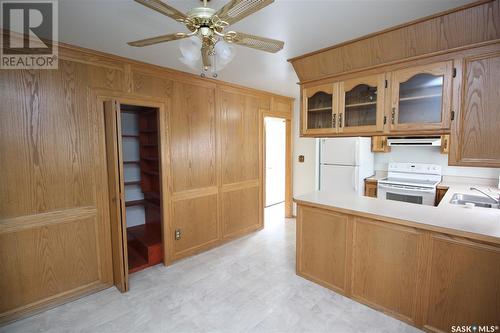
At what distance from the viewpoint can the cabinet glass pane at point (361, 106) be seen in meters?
2.20

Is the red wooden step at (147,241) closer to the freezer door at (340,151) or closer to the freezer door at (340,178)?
the freezer door at (340,178)

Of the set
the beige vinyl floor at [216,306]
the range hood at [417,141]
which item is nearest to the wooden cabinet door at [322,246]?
the beige vinyl floor at [216,306]

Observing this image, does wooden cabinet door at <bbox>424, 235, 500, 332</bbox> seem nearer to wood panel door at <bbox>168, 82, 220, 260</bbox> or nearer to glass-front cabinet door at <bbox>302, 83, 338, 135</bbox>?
glass-front cabinet door at <bbox>302, 83, 338, 135</bbox>

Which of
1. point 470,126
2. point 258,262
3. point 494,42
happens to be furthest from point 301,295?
point 494,42

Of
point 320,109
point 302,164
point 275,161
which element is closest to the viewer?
point 320,109

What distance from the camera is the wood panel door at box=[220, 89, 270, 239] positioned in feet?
11.4

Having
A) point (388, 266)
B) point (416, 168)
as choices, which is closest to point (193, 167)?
point (388, 266)

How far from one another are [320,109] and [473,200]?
2169 millimetres

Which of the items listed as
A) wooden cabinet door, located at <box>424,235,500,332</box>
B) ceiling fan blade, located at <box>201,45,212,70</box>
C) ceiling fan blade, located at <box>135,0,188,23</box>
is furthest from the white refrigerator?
ceiling fan blade, located at <box>135,0,188,23</box>

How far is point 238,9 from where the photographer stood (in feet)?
3.78

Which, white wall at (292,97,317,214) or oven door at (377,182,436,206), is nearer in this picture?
oven door at (377,182,436,206)

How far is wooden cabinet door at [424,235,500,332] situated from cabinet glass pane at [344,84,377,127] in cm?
112

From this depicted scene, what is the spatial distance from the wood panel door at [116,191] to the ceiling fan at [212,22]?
3.48 feet

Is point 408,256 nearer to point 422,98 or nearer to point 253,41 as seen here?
point 422,98
